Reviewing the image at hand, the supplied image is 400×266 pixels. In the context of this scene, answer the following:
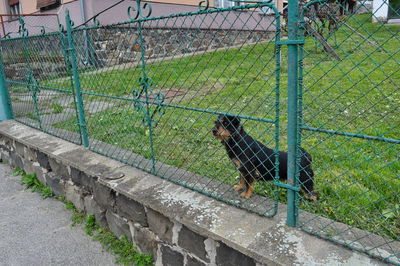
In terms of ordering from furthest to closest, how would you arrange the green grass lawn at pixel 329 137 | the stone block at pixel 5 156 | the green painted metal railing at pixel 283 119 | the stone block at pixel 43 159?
the stone block at pixel 5 156 < the stone block at pixel 43 159 < the green grass lawn at pixel 329 137 < the green painted metal railing at pixel 283 119

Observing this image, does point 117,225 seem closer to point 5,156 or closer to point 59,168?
point 59,168

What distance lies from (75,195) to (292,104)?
258cm

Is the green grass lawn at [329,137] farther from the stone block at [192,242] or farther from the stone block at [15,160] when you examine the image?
the stone block at [15,160]

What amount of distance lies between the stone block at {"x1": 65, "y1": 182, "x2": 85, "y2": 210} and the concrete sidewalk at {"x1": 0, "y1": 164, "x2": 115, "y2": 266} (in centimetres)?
12

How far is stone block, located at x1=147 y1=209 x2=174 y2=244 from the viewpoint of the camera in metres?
2.40

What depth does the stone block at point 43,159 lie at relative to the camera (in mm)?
3835

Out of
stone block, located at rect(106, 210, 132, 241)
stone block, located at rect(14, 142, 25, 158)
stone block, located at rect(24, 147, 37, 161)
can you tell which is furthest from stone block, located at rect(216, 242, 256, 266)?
stone block, located at rect(14, 142, 25, 158)

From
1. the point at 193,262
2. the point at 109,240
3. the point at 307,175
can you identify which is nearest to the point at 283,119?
the point at 307,175

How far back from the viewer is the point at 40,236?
3131 millimetres

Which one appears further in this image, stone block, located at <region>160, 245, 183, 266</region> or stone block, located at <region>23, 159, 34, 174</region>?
stone block, located at <region>23, 159, 34, 174</region>

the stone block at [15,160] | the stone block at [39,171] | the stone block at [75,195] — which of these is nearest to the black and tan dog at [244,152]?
the stone block at [75,195]

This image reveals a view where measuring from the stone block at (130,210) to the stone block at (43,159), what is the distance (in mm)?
1426

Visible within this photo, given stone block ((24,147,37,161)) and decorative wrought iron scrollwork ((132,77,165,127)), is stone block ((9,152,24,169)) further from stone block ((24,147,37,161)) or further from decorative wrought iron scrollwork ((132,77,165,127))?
decorative wrought iron scrollwork ((132,77,165,127))

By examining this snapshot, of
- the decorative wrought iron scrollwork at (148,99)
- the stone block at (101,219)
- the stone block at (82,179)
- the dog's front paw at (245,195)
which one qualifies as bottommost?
the stone block at (101,219)
